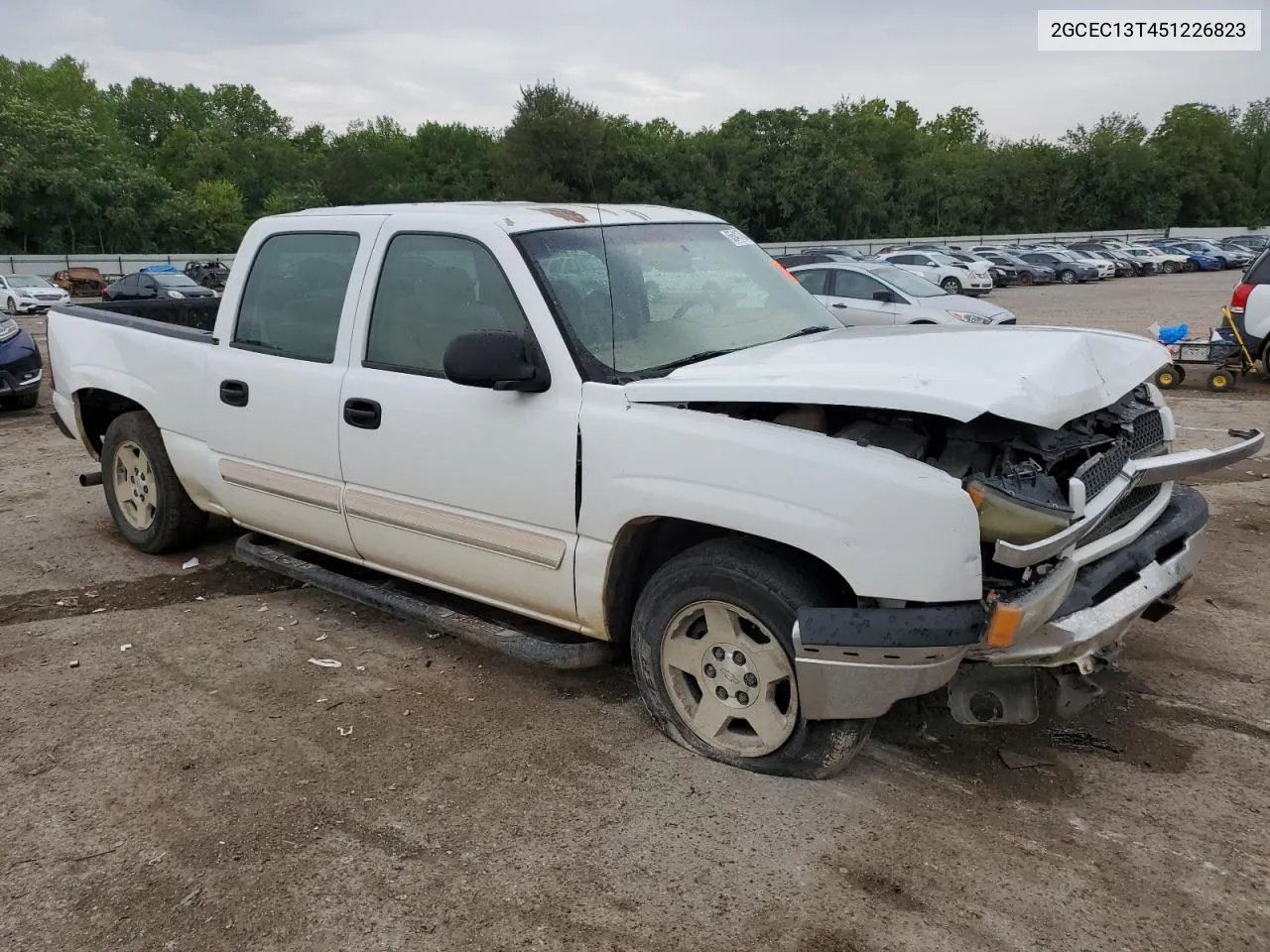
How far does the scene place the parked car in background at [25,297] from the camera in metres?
28.6

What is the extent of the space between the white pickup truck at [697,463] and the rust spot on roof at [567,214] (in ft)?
0.10

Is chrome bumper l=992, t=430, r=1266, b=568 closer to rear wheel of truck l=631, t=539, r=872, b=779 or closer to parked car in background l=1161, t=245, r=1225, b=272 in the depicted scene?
rear wheel of truck l=631, t=539, r=872, b=779

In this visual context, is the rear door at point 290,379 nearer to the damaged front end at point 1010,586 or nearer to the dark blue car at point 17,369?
the damaged front end at point 1010,586

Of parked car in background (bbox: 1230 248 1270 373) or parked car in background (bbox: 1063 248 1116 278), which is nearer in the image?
parked car in background (bbox: 1230 248 1270 373)

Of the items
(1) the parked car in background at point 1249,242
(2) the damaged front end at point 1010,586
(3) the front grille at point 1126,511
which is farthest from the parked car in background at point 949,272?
(2) the damaged front end at point 1010,586

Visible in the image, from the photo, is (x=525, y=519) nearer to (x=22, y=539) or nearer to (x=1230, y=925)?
(x=1230, y=925)

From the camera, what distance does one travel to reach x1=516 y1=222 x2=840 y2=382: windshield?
12.0 feet

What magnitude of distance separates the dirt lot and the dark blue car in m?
8.15

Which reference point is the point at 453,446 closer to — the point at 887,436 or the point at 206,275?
the point at 887,436

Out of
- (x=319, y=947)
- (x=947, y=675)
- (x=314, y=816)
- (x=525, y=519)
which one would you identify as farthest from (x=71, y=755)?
(x=947, y=675)

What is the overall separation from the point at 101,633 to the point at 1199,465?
187 inches

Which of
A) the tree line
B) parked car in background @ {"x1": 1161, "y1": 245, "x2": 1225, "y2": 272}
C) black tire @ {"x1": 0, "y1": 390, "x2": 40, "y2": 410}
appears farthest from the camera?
the tree line

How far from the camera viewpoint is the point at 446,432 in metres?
3.84

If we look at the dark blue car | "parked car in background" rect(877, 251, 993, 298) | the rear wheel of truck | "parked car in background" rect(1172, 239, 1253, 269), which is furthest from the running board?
"parked car in background" rect(1172, 239, 1253, 269)
